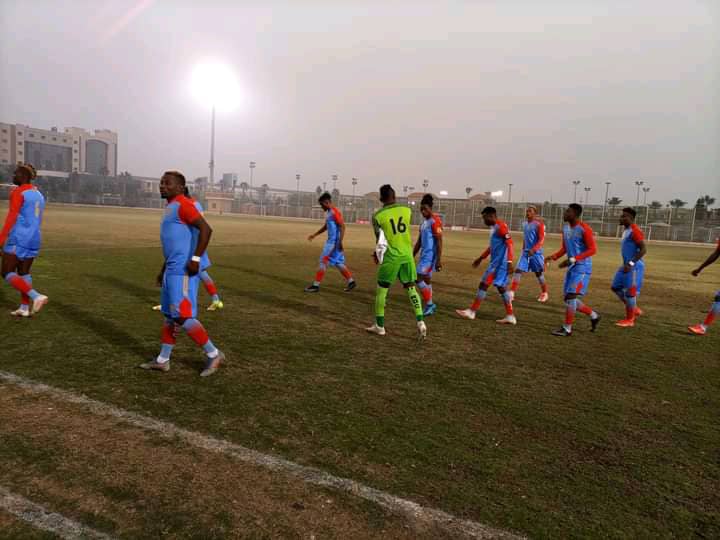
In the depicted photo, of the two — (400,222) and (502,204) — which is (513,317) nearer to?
(400,222)

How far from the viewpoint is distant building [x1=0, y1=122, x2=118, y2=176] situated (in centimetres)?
13388

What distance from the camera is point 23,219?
6727mm

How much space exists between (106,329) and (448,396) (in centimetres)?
468

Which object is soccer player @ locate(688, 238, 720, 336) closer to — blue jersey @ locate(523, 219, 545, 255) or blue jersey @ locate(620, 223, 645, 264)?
blue jersey @ locate(620, 223, 645, 264)

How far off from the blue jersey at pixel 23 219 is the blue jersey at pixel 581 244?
8.10 metres

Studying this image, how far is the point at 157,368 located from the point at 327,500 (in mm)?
2873

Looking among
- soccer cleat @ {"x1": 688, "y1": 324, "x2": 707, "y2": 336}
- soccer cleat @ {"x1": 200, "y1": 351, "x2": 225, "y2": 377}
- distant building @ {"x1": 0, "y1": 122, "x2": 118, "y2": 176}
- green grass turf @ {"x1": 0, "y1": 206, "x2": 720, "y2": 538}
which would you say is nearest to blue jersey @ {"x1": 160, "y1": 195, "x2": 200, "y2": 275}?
soccer cleat @ {"x1": 200, "y1": 351, "x2": 225, "y2": 377}

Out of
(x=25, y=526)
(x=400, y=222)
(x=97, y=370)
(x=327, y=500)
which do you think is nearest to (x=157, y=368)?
(x=97, y=370)

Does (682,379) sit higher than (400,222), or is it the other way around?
(400,222)

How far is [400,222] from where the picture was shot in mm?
6785

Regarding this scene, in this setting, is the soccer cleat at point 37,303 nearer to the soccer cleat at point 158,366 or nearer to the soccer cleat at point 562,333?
the soccer cleat at point 158,366

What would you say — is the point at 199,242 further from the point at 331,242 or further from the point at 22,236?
the point at 331,242

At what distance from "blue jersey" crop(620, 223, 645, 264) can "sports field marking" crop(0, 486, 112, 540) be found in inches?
346

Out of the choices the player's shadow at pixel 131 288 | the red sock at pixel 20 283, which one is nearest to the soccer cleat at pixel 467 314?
the player's shadow at pixel 131 288
